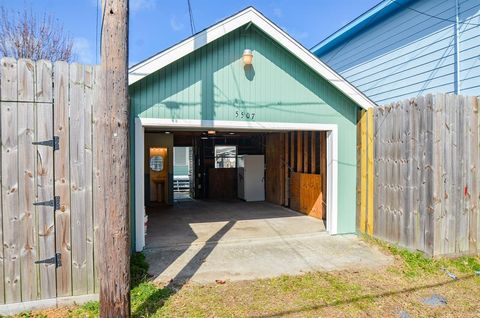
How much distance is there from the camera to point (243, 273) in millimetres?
4586

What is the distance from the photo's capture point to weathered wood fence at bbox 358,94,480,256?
493 centimetres

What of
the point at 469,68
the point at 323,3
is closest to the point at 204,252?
the point at 469,68

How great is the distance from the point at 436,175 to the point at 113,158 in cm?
476

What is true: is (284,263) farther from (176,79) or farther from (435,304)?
(176,79)

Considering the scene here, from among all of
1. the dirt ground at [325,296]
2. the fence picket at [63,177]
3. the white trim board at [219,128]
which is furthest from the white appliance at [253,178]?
the fence picket at [63,177]

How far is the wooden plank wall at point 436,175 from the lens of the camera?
16.2 ft

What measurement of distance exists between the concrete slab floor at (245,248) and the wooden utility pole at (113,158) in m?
1.30

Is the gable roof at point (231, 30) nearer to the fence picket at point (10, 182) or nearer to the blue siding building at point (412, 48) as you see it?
the fence picket at point (10, 182)

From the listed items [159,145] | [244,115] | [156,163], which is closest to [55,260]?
[244,115]

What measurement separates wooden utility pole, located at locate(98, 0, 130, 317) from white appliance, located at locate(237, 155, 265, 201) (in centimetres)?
917

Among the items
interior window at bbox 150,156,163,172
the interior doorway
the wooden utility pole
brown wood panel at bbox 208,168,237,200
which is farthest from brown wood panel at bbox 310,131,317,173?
the interior doorway

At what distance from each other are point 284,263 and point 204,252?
1437 millimetres

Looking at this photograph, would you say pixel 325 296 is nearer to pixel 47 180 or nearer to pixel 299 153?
pixel 47 180

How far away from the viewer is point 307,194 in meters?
9.11
